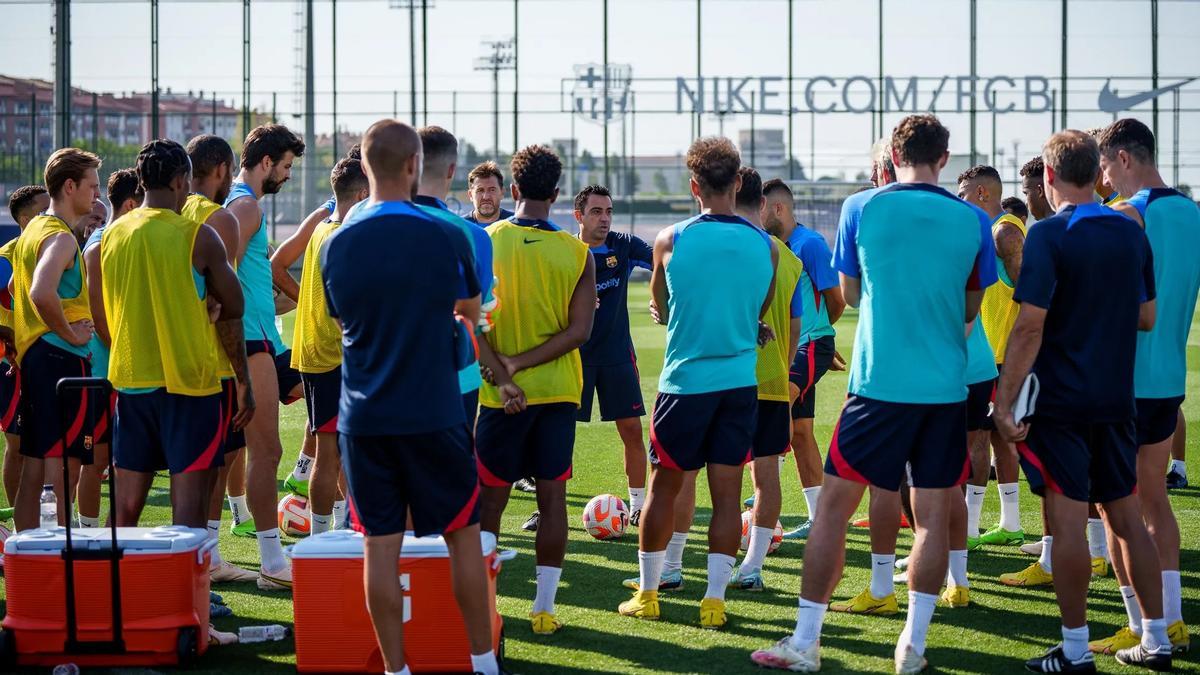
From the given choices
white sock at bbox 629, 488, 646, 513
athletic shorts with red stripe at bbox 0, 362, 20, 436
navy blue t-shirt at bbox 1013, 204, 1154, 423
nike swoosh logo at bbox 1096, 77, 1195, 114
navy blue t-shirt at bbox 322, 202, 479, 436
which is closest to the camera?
navy blue t-shirt at bbox 322, 202, 479, 436

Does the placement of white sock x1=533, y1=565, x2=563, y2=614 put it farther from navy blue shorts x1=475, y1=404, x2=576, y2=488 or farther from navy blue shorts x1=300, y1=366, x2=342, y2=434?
navy blue shorts x1=300, y1=366, x2=342, y2=434

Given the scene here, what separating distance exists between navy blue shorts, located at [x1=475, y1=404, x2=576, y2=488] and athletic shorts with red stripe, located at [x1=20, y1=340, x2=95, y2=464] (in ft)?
7.82

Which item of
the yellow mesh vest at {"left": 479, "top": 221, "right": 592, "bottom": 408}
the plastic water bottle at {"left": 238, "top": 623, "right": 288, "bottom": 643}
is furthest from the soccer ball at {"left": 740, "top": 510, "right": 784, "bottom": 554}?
the plastic water bottle at {"left": 238, "top": 623, "right": 288, "bottom": 643}

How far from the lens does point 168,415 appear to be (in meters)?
5.50

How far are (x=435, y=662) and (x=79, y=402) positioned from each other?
2.86m

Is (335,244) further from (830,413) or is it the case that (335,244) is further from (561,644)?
(830,413)

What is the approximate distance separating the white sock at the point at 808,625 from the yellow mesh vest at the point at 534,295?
141 centimetres

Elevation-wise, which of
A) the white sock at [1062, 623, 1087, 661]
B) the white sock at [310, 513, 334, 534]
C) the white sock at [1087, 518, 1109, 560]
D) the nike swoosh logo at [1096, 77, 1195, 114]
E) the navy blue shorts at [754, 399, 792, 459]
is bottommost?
the white sock at [1062, 623, 1087, 661]

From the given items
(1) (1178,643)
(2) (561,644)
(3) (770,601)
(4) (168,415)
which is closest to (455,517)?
(2) (561,644)

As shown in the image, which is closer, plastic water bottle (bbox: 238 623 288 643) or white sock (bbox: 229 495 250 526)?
plastic water bottle (bbox: 238 623 288 643)

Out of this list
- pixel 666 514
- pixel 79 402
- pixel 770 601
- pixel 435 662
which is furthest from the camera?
pixel 79 402

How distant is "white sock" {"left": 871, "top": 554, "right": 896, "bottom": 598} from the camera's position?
593 cm

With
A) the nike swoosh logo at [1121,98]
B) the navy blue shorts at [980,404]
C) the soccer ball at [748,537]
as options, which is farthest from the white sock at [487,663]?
the nike swoosh logo at [1121,98]

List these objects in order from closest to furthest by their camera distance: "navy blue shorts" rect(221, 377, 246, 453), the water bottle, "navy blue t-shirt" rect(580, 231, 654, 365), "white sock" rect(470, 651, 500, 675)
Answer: "white sock" rect(470, 651, 500, 675) < "navy blue shorts" rect(221, 377, 246, 453) < the water bottle < "navy blue t-shirt" rect(580, 231, 654, 365)
